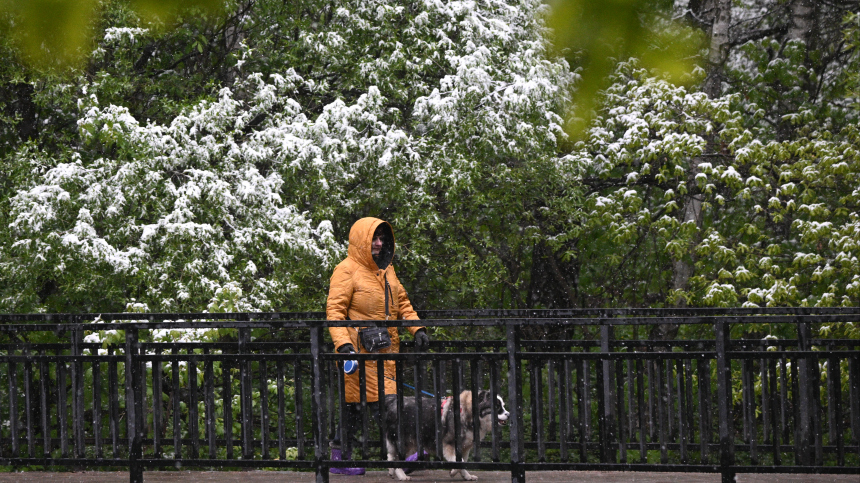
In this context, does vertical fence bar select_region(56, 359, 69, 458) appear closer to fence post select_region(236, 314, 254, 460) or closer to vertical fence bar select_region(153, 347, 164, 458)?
vertical fence bar select_region(153, 347, 164, 458)

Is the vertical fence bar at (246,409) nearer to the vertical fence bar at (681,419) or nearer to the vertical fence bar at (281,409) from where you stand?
the vertical fence bar at (281,409)

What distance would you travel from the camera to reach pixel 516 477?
525 centimetres

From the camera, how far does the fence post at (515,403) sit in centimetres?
518

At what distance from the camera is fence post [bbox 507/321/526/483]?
5184mm

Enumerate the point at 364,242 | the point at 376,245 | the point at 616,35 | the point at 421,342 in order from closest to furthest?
the point at 616,35
the point at 421,342
the point at 364,242
the point at 376,245

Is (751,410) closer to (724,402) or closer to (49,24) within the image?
(724,402)

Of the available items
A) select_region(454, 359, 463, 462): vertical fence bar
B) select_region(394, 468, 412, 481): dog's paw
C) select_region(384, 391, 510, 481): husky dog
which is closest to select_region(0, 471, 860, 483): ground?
select_region(394, 468, 412, 481): dog's paw

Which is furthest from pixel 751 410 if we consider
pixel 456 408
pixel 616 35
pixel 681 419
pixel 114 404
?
pixel 114 404

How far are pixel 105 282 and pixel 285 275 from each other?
2106 mm

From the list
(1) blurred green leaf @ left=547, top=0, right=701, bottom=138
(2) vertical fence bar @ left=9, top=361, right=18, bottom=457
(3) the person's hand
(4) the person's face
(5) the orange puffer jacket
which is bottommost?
(2) vertical fence bar @ left=9, top=361, right=18, bottom=457

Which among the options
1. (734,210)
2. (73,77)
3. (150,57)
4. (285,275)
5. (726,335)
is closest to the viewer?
(726,335)

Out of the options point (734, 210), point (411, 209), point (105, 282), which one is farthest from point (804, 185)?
point (105, 282)

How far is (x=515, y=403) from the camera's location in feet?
17.3

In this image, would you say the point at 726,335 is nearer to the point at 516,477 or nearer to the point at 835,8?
the point at 516,477
